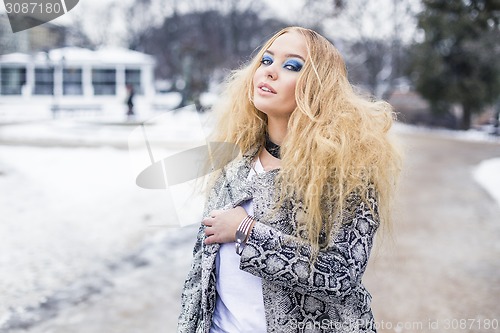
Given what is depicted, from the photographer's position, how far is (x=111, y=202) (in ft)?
28.7

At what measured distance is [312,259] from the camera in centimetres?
152

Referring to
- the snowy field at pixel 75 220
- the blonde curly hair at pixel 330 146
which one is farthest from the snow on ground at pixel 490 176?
the blonde curly hair at pixel 330 146

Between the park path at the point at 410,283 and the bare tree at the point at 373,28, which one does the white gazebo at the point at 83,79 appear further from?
the park path at the point at 410,283

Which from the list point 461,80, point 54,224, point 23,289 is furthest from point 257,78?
point 461,80

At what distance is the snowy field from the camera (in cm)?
459

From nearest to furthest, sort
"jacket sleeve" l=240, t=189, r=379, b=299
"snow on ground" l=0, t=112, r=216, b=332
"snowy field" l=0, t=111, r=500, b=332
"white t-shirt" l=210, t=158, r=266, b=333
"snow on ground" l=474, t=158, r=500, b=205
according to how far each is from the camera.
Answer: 1. "jacket sleeve" l=240, t=189, r=379, b=299
2. "white t-shirt" l=210, t=158, r=266, b=333
3. "snowy field" l=0, t=111, r=500, b=332
4. "snow on ground" l=0, t=112, r=216, b=332
5. "snow on ground" l=474, t=158, r=500, b=205

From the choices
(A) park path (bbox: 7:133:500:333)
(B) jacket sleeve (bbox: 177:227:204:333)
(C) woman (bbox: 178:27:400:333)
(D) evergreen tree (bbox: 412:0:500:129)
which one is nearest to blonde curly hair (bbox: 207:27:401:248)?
(C) woman (bbox: 178:27:400:333)

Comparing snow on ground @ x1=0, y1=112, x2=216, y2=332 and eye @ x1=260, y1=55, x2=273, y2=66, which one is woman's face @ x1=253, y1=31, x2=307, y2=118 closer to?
eye @ x1=260, y1=55, x2=273, y2=66

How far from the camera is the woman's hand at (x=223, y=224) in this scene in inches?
62.5

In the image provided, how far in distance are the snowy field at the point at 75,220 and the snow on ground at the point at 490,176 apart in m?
0.02

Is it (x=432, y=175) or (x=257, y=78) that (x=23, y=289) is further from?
(x=432, y=175)

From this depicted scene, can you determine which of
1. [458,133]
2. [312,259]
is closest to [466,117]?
[458,133]

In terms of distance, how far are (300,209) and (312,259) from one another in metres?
0.15

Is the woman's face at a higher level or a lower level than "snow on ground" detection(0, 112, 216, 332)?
higher
